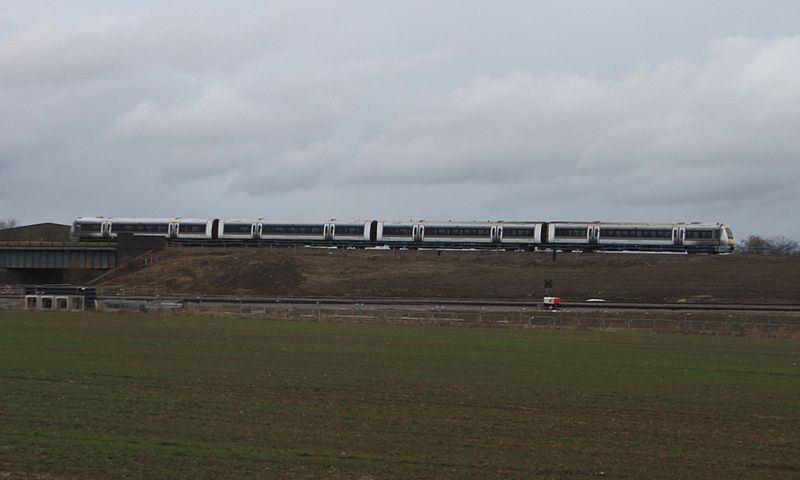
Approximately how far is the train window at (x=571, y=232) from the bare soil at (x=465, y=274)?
6.60 m

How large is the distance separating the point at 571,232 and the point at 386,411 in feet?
276

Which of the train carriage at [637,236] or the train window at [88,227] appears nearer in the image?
the train carriage at [637,236]

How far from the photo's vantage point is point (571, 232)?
102 meters

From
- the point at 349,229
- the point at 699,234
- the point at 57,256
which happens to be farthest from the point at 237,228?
the point at 699,234

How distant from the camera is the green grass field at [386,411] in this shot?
14.9 metres

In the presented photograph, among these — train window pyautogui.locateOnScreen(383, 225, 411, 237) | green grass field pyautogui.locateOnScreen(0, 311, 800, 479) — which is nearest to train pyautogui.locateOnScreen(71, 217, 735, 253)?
train window pyautogui.locateOnScreen(383, 225, 411, 237)

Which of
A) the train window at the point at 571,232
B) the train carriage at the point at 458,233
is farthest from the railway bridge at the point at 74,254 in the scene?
the train window at the point at 571,232

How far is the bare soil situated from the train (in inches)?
242

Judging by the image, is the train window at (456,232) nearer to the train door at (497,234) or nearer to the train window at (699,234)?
the train door at (497,234)

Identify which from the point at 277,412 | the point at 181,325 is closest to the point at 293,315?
the point at 181,325

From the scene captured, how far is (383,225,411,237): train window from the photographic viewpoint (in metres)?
107

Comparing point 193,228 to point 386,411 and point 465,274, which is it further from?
point 386,411

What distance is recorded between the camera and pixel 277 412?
19.2 meters

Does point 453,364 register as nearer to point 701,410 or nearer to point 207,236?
point 701,410
